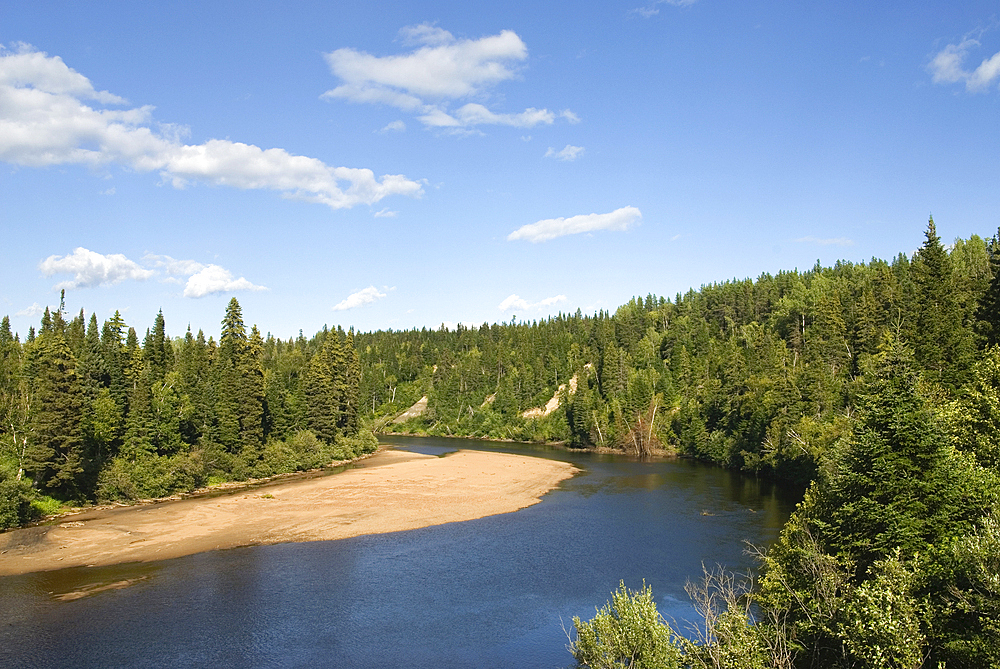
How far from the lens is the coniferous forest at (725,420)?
68.1ft

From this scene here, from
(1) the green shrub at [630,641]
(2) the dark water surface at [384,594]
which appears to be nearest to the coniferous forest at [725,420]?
(1) the green shrub at [630,641]

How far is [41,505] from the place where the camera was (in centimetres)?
5922

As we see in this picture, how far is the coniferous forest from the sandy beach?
6.98 m

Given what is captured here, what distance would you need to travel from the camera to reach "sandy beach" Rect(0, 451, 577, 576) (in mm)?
48344

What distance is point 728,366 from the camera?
104938mm

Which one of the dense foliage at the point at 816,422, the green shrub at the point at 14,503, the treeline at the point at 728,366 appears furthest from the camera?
the treeline at the point at 728,366

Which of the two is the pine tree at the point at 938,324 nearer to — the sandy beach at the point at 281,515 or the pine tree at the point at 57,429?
the sandy beach at the point at 281,515

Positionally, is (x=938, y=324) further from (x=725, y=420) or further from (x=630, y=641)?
(x=630, y=641)

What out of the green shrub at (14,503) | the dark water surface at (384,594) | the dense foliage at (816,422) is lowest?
the dark water surface at (384,594)

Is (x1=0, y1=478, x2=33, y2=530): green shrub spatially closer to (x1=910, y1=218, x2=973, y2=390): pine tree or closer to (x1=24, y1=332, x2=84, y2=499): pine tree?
(x1=24, y1=332, x2=84, y2=499): pine tree

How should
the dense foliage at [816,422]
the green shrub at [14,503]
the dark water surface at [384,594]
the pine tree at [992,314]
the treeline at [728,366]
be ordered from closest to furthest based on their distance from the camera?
the dense foliage at [816,422] < the dark water surface at [384,594] < the pine tree at [992,314] < the green shrub at [14,503] < the treeline at [728,366]

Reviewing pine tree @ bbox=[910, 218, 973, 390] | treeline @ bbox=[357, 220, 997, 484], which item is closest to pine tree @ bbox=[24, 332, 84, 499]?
treeline @ bbox=[357, 220, 997, 484]

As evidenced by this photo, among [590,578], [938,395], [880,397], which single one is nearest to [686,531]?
[590,578]

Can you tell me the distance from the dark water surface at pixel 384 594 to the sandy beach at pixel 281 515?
3192mm
